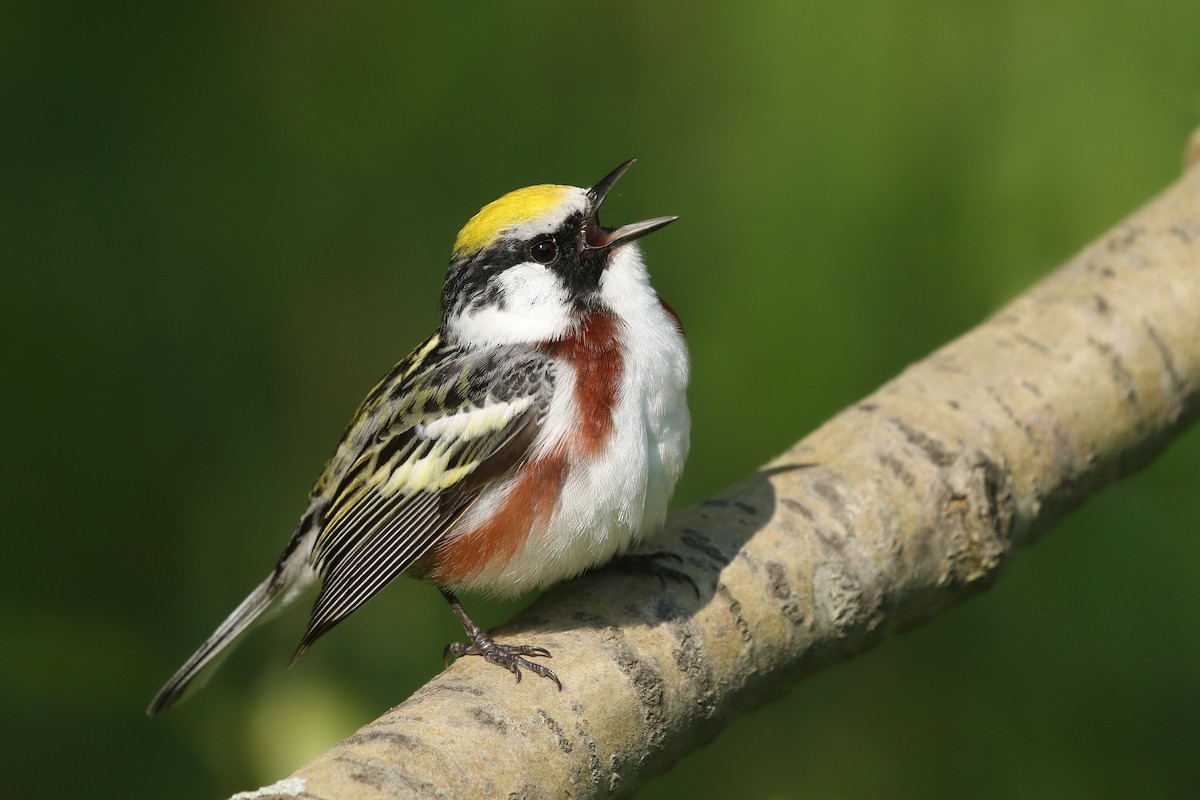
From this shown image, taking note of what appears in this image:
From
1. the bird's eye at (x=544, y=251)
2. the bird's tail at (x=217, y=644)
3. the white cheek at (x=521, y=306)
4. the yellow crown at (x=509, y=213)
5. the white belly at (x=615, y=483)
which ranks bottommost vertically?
the bird's tail at (x=217, y=644)

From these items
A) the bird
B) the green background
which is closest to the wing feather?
the bird

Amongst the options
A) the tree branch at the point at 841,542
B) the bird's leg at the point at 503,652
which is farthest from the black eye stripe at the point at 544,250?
the bird's leg at the point at 503,652

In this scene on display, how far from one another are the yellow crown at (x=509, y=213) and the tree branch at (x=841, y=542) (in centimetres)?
80

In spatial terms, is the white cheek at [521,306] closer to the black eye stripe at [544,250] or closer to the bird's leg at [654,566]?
the black eye stripe at [544,250]

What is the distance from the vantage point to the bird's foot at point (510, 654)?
1.94m

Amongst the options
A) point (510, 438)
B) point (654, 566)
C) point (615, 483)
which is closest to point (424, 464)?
point (510, 438)

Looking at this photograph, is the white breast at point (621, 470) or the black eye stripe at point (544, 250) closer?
the white breast at point (621, 470)

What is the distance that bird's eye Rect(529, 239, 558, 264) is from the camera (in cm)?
270

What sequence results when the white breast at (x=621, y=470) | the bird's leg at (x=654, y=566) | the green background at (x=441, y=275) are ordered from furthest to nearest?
the green background at (x=441, y=275) < the white breast at (x=621, y=470) < the bird's leg at (x=654, y=566)

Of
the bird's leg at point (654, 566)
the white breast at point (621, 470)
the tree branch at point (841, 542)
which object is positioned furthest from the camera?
the white breast at point (621, 470)

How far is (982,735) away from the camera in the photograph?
9.48ft

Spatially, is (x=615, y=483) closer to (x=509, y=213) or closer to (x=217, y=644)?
(x=509, y=213)

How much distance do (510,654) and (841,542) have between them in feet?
Result: 2.58

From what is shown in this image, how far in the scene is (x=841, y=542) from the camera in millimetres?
2404
